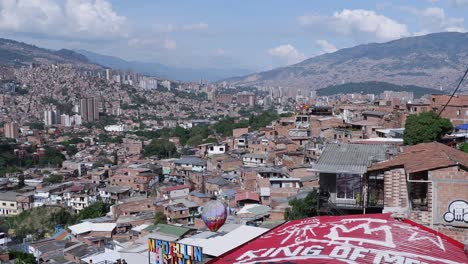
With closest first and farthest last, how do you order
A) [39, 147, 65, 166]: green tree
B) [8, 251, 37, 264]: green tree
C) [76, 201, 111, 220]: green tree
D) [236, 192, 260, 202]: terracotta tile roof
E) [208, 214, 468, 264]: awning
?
[208, 214, 468, 264]: awning → [8, 251, 37, 264]: green tree → [236, 192, 260, 202]: terracotta tile roof → [76, 201, 111, 220]: green tree → [39, 147, 65, 166]: green tree

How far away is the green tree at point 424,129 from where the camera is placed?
11.0 metres

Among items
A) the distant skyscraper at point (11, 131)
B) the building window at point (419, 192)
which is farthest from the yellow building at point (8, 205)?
the distant skyscraper at point (11, 131)

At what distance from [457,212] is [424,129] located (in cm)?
713

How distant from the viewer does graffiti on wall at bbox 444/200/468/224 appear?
4.46 meters

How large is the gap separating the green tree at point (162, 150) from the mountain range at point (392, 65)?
7535 cm

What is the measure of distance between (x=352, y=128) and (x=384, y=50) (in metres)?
166

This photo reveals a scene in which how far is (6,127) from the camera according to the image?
159 ft

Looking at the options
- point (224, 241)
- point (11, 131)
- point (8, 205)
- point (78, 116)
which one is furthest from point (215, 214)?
point (78, 116)

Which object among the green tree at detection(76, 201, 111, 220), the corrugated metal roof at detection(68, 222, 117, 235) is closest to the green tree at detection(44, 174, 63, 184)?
the green tree at detection(76, 201, 111, 220)

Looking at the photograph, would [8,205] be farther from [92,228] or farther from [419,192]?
[419,192]

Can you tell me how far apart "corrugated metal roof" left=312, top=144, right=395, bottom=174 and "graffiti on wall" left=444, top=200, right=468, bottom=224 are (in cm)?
114

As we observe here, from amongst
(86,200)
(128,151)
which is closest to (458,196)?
(86,200)

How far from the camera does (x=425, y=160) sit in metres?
4.92

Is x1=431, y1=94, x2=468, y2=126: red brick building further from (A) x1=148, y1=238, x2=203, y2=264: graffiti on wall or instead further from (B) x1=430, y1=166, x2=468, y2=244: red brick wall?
(B) x1=430, y1=166, x2=468, y2=244: red brick wall
